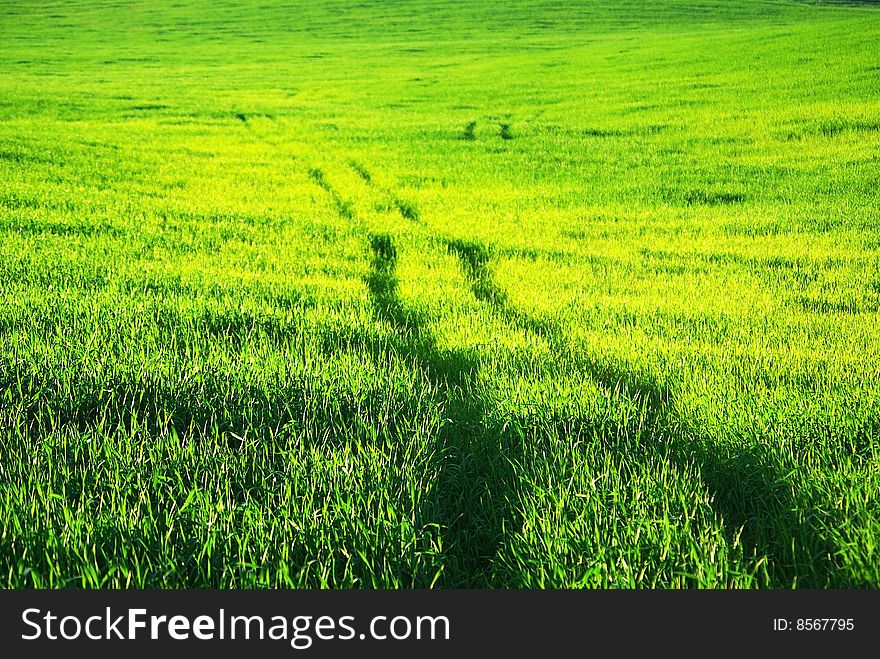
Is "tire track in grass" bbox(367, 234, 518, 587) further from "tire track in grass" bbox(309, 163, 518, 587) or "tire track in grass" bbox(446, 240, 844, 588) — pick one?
"tire track in grass" bbox(446, 240, 844, 588)

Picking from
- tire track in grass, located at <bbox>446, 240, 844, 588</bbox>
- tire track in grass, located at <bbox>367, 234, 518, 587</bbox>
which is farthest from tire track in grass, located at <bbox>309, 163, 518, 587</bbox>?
tire track in grass, located at <bbox>446, 240, 844, 588</bbox>

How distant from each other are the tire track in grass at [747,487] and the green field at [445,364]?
0.01 m

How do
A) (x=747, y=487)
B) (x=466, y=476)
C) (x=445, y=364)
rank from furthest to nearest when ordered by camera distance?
(x=445, y=364) → (x=466, y=476) → (x=747, y=487)

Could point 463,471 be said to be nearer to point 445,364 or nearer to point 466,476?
point 466,476

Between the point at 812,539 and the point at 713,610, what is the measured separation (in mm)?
694

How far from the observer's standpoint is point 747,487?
98.1 inches

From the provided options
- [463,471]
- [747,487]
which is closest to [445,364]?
[463,471]

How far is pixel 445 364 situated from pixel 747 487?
170cm

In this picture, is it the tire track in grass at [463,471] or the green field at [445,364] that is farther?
the tire track in grass at [463,471]

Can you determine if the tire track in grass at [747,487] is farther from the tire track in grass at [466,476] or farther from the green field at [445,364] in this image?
the tire track in grass at [466,476]

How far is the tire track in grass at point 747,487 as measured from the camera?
6.86ft

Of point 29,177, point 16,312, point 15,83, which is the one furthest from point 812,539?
point 15,83

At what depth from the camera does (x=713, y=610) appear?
1.66m

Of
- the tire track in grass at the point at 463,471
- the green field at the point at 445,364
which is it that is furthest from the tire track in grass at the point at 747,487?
the tire track in grass at the point at 463,471
